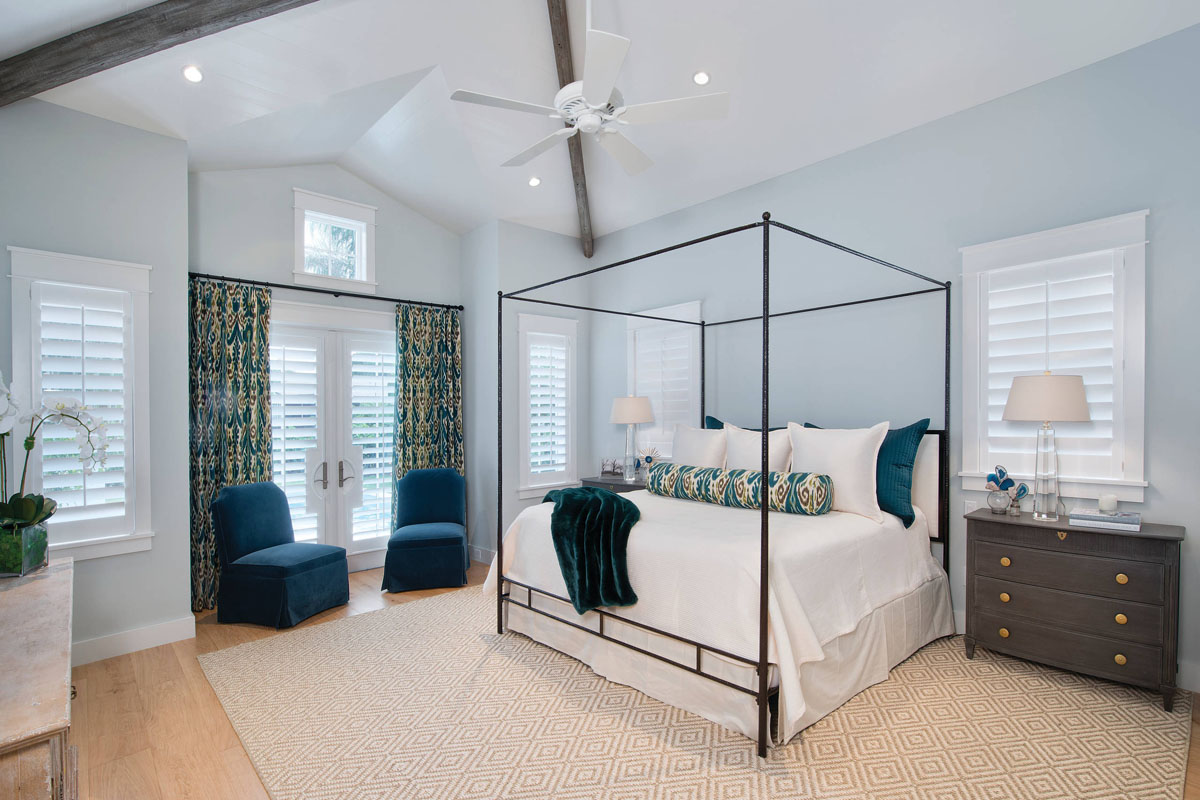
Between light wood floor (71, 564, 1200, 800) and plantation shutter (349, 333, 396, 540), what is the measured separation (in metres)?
1.58

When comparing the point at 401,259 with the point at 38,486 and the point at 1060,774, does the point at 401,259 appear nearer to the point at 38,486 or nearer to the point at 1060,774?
the point at 38,486

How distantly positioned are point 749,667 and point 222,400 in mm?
3920

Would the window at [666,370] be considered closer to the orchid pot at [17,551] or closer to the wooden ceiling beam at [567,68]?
the wooden ceiling beam at [567,68]

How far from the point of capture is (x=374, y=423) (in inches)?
202

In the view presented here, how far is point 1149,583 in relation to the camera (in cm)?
263

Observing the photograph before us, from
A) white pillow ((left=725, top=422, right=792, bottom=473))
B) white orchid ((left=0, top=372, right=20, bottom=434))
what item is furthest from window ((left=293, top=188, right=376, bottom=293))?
white pillow ((left=725, top=422, right=792, bottom=473))

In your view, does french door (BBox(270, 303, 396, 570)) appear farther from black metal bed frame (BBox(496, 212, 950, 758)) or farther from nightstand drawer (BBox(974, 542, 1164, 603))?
nightstand drawer (BBox(974, 542, 1164, 603))

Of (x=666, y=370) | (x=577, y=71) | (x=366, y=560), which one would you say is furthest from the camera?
(x=666, y=370)

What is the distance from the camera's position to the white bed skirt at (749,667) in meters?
2.50

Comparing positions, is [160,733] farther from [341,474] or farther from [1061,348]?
[1061,348]

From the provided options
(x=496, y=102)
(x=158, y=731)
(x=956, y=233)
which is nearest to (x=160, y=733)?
(x=158, y=731)

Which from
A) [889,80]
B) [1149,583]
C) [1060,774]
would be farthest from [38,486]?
[1149,583]

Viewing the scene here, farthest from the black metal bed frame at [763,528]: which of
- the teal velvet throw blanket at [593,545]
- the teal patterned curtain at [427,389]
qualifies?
the teal patterned curtain at [427,389]

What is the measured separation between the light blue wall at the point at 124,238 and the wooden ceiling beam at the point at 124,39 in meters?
0.38
